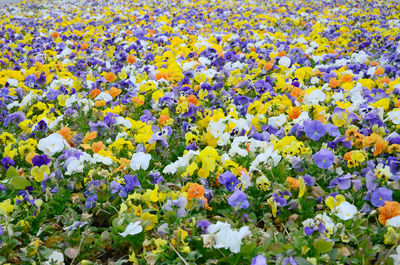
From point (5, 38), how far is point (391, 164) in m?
9.00

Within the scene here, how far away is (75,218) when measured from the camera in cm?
279

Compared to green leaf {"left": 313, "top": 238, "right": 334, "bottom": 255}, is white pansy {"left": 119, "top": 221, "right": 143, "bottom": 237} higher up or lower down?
lower down

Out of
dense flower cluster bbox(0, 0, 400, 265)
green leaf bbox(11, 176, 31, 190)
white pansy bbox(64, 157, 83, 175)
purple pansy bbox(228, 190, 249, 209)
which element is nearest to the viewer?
dense flower cluster bbox(0, 0, 400, 265)

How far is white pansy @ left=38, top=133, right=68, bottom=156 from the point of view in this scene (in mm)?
3496

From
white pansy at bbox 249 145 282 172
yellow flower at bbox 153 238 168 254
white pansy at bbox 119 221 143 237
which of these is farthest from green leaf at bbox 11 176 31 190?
white pansy at bbox 249 145 282 172

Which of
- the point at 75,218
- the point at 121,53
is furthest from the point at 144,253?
the point at 121,53

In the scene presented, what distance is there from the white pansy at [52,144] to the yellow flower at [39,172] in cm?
36

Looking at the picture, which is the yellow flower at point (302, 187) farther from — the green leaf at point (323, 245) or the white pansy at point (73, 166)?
the white pansy at point (73, 166)

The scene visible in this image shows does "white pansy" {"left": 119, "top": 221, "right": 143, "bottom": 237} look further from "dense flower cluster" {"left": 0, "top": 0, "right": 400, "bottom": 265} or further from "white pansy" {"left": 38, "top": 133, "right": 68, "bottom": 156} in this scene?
"white pansy" {"left": 38, "top": 133, "right": 68, "bottom": 156}

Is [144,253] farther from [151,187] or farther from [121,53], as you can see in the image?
[121,53]

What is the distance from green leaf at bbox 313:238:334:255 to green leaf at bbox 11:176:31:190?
7.29 feet

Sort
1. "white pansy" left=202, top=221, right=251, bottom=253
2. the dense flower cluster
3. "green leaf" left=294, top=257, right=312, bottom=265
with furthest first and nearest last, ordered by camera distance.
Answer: the dense flower cluster, "white pansy" left=202, top=221, right=251, bottom=253, "green leaf" left=294, top=257, right=312, bottom=265

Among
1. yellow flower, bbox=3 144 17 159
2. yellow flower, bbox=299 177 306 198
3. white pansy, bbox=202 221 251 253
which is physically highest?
white pansy, bbox=202 221 251 253

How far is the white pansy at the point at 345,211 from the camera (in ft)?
8.41
